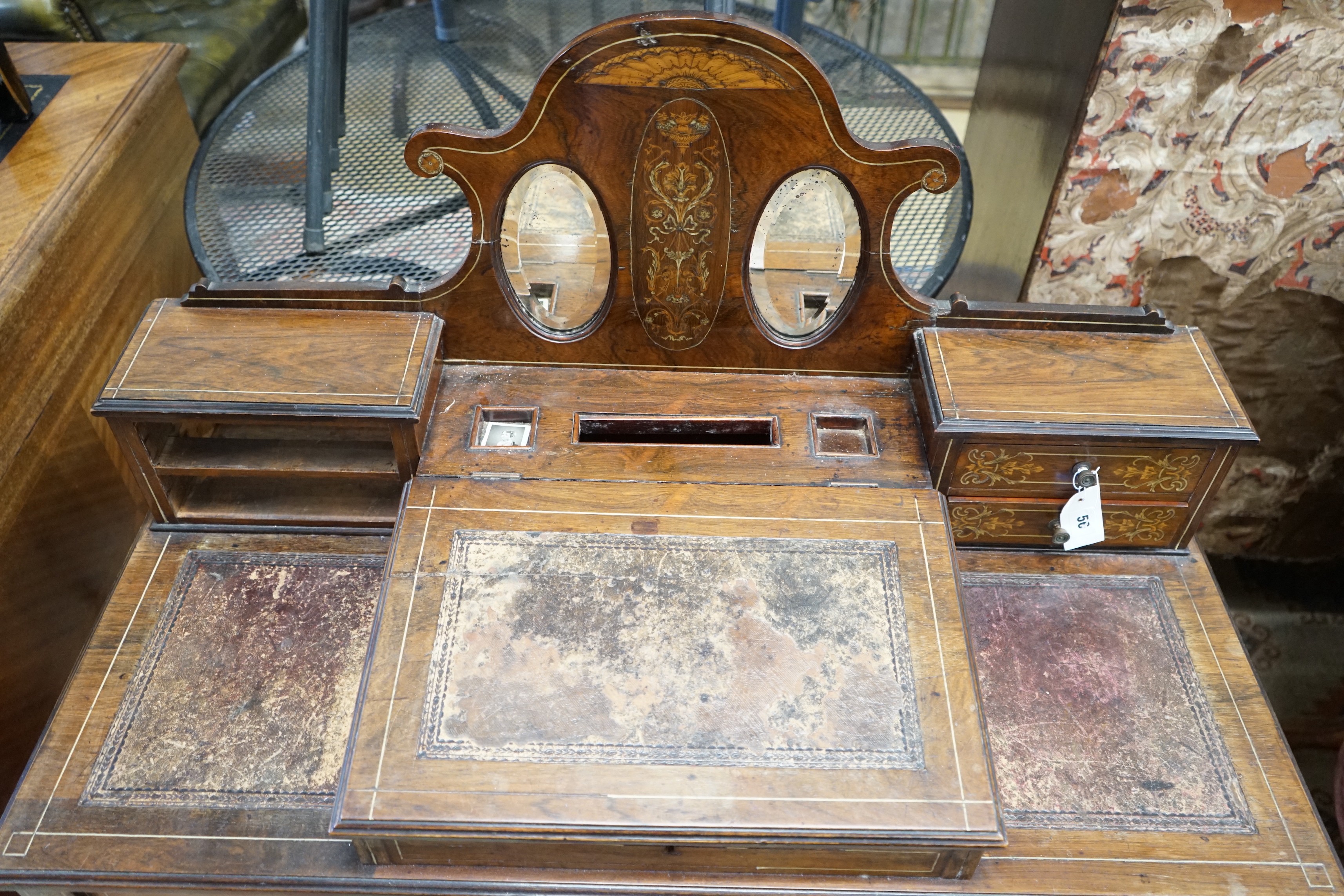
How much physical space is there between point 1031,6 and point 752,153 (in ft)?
3.73

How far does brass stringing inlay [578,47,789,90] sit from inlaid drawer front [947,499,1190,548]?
782mm

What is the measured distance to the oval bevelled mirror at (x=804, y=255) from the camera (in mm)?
1741

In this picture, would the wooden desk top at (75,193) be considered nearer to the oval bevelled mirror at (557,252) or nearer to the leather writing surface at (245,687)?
the leather writing surface at (245,687)

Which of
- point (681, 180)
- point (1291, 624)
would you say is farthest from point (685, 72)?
point (1291, 624)

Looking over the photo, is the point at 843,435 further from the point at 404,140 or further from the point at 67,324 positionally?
the point at 67,324

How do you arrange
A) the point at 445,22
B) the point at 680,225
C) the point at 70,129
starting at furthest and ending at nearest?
the point at 445,22, the point at 70,129, the point at 680,225

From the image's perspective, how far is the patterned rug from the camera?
119 inches

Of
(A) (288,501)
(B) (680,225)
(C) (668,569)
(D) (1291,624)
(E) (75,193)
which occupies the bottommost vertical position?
(D) (1291,624)

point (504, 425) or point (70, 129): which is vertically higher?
point (70, 129)

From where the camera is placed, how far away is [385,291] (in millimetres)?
1804

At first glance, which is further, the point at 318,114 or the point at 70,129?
the point at 70,129

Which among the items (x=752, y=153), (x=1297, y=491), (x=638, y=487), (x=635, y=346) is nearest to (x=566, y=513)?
(x=638, y=487)

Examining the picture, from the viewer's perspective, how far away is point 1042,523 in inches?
71.0

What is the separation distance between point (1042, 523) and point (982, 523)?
110mm
